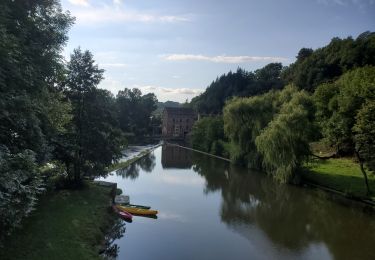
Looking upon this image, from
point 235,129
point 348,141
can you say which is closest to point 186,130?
point 235,129

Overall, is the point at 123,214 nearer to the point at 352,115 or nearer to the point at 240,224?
the point at 240,224

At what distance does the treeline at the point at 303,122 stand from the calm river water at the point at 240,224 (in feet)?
14.0

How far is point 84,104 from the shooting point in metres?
29.2

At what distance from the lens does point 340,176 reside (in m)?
40.8

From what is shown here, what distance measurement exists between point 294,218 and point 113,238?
14259mm

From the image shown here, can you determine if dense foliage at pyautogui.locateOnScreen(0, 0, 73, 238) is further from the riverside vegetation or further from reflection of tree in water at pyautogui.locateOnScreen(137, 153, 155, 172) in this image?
reflection of tree in water at pyautogui.locateOnScreen(137, 153, 155, 172)

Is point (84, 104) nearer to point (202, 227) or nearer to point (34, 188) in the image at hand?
Result: point (202, 227)

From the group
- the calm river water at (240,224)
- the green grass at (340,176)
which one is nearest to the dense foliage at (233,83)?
the green grass at (340,176)

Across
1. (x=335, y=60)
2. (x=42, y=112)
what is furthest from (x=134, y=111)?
(x=42, y=112)

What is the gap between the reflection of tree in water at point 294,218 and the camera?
23172 millimetres

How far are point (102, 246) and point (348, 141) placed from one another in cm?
2809

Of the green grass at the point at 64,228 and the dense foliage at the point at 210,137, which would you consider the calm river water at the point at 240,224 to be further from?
the dense foliage at the point at 210,137

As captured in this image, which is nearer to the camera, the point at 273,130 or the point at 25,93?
the point at 25,93

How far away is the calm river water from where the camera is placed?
21.3 metres
